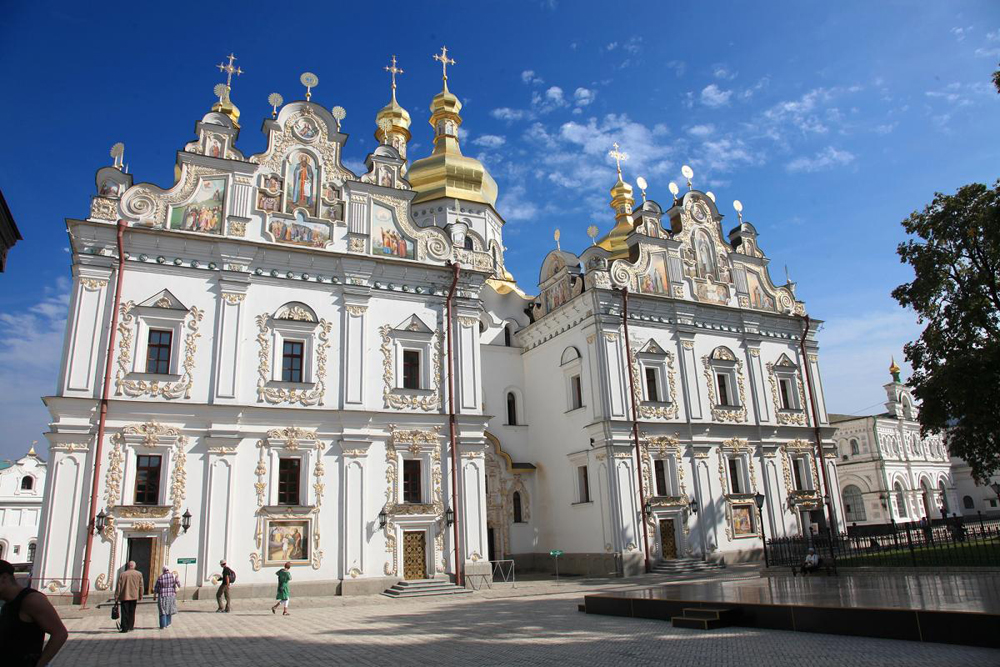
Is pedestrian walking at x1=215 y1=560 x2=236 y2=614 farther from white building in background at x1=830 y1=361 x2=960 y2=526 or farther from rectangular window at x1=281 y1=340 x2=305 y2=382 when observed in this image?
white building in background at x1=830 y1=361 x2=960 y2=526

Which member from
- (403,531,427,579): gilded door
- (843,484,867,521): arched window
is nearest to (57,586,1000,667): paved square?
(403,531,427,579): gilded door

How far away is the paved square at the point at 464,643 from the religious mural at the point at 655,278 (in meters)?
14.5

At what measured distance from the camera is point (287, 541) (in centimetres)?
1867

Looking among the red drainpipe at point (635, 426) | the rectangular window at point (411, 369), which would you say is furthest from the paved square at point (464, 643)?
the red drainpipe at point (635, 426)

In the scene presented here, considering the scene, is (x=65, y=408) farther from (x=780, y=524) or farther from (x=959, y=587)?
(x=780, y=524)

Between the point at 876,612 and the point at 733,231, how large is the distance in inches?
919

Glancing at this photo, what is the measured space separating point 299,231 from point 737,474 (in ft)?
60.1

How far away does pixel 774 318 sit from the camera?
98.8ft

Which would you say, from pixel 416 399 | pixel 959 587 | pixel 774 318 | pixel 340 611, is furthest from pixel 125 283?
pixel 774 318

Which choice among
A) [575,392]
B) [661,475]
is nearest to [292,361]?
[575,392]

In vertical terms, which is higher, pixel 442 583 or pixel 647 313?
pixel 647 313

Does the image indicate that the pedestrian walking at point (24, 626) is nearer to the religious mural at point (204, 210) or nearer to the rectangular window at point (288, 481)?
the rectangular window at point (288, 481)

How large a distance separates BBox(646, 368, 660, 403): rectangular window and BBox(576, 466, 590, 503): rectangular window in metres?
3.59

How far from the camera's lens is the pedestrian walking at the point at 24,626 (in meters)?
4.28
